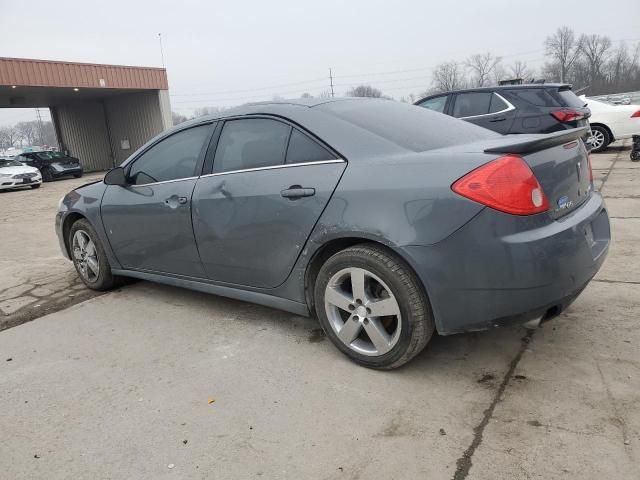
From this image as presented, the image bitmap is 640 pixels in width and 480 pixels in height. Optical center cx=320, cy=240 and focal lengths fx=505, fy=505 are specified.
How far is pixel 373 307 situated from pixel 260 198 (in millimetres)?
Answer: 966

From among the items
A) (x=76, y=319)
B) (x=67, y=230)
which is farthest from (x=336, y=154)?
(x=67, y=230)

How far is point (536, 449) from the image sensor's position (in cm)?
204

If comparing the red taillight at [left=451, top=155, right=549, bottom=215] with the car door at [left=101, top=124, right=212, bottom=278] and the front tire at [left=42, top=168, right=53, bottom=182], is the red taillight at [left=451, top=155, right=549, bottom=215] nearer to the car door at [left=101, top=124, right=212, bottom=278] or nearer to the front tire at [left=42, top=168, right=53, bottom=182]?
the car door at [left=101, top=124, right=212, bottom=278]

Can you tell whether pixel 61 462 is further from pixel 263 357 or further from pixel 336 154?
pixel 336 154

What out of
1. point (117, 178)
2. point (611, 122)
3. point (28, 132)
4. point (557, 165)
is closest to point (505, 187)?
point (557, 165)

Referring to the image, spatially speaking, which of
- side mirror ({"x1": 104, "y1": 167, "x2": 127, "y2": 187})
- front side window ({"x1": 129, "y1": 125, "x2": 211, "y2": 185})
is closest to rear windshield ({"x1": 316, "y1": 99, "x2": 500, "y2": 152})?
front side window ({"x1": 129, "y1": 125, "x2": 211, "y2": 185})

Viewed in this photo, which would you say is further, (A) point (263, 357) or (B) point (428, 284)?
(A) point (263, 357)

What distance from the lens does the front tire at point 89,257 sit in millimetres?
4395

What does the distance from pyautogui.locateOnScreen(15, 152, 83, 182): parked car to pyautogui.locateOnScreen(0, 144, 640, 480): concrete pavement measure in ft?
67.4

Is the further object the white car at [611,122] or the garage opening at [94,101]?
the garage opening at [94,101]

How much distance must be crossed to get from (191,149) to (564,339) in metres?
2.72

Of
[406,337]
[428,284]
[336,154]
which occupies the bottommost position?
[406,337]

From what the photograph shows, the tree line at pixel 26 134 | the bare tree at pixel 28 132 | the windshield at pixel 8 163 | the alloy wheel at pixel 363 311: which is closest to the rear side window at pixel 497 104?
the alloy wheel at pixel 363 311

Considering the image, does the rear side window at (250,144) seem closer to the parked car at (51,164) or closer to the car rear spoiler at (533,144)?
the car rear spoiler at (533,144)
